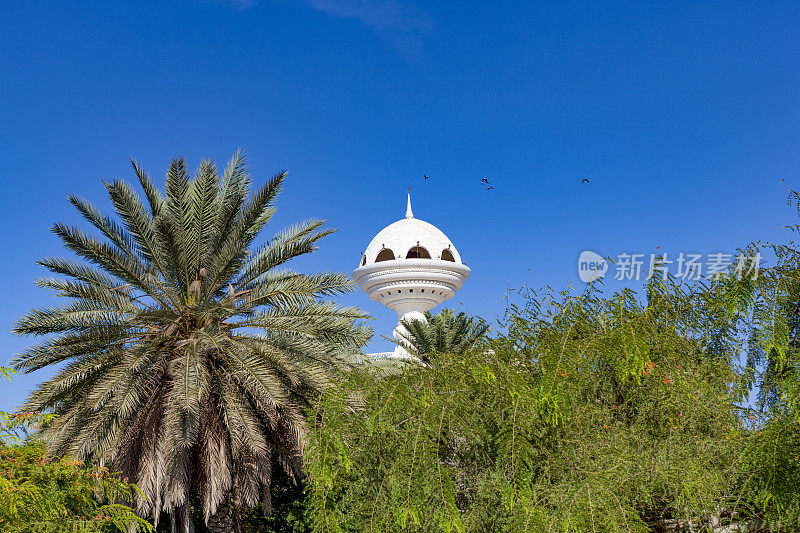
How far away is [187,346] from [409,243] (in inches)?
867

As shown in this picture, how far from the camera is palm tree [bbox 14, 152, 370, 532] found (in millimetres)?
11164

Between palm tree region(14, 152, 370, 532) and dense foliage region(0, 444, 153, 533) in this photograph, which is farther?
palm tree region(14, 152, 370, 532)

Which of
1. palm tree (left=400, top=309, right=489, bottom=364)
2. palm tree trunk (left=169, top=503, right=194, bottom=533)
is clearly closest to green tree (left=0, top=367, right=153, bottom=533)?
palm tree trunk (left=169, top=503, right=194, bottom=533)

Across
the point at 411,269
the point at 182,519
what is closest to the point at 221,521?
the point at 182,519

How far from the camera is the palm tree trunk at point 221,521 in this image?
41.9 ft

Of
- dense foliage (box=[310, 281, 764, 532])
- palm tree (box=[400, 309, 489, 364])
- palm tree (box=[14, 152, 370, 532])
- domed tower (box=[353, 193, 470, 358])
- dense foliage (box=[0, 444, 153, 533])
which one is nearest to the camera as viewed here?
dense foliage (box=[310, 281, 764, 532])

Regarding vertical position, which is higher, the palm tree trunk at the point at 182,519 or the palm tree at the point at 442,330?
the palm tree at the point at 442,330

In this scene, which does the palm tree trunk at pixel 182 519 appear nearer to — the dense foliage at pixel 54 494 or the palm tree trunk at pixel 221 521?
the palm tree trunk at pixel 221 521

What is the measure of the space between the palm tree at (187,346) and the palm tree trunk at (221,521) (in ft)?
0.08

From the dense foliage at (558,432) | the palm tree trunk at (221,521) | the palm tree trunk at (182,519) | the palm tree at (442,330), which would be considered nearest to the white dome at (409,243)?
the palm tree at (442,330)

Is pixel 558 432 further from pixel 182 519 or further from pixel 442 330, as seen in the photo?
pixel 442 330

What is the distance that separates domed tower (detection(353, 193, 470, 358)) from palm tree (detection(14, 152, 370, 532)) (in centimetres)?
1972

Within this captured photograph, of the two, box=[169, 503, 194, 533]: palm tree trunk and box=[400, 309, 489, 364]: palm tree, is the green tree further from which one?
box=[400, 309, 489, 364]: palm tree

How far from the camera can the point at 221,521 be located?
1277cm
